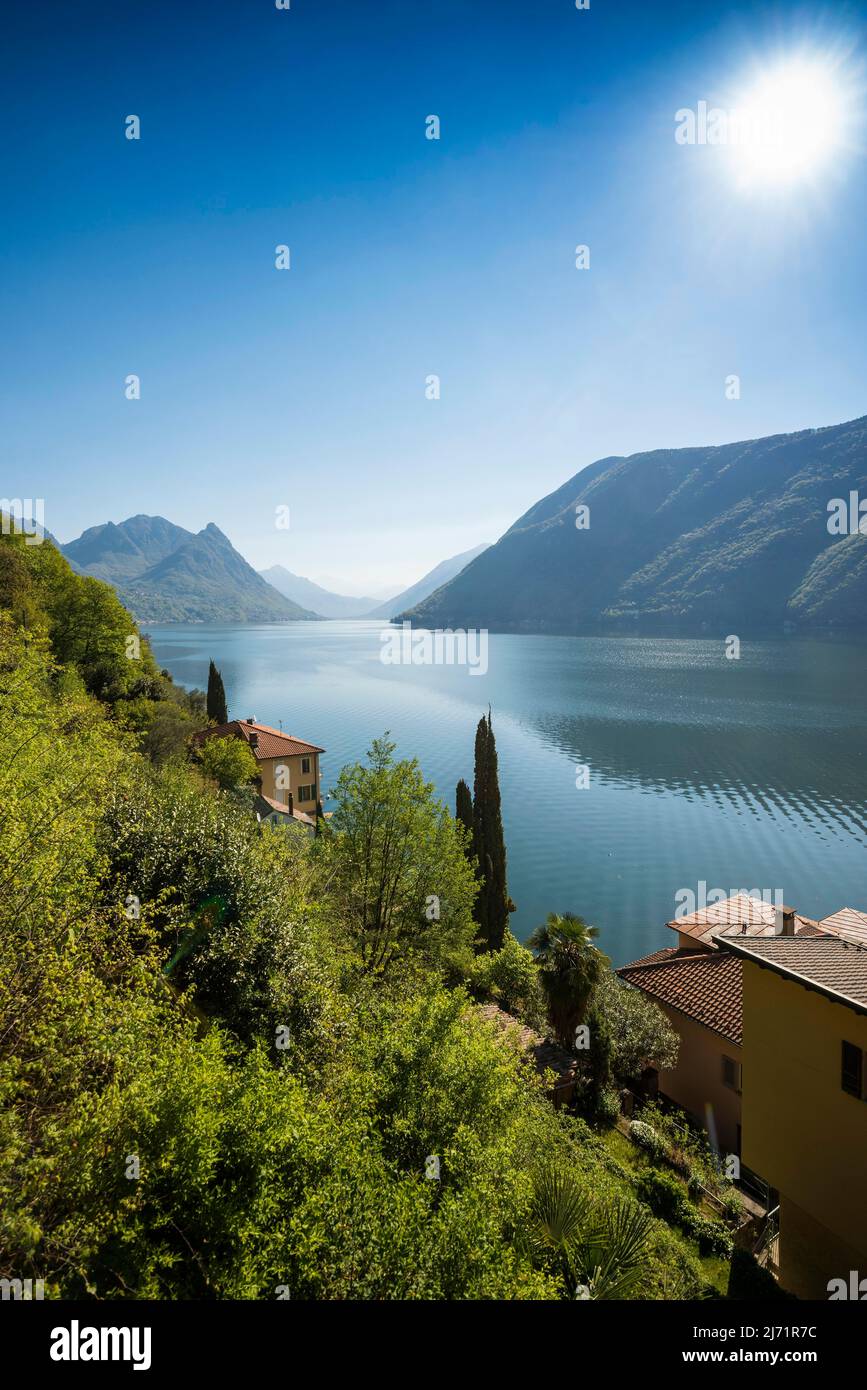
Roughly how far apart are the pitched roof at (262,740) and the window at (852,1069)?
39817 mm

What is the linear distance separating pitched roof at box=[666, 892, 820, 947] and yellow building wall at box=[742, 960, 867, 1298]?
1239 cm

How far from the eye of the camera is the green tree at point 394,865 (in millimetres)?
21734

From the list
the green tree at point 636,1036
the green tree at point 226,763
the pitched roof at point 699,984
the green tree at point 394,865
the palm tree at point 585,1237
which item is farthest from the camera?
the green tree at point 226,763

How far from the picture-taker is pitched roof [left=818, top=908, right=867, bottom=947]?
1980 centimetres

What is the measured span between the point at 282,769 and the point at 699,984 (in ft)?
111

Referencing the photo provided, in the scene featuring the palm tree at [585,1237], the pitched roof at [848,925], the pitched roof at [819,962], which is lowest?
the pitched roof at [848,925]

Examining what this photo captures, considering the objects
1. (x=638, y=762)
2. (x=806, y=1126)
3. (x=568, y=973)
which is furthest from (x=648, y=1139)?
(x=638, y=762)

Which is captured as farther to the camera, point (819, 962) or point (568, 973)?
point (568, 973)

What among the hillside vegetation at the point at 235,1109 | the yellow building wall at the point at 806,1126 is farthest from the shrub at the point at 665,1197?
the yellow building wall at the point at 806,1126

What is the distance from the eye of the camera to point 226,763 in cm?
3897

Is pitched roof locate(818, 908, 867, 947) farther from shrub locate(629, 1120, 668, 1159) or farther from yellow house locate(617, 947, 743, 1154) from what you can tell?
shrub locate(629, 1120, 668, 1159)

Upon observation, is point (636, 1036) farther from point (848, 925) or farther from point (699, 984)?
point (848, 925)

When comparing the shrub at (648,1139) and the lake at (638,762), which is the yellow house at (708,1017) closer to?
the shrub at (648,1139)

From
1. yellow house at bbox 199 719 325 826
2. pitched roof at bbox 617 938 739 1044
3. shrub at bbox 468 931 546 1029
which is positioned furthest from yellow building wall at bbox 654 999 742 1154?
yellow house at bbox 199 719 325 826
